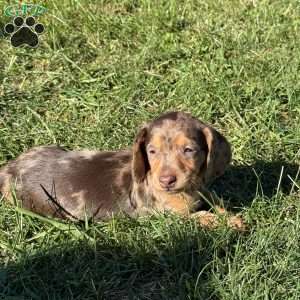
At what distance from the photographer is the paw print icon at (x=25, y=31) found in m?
7.82

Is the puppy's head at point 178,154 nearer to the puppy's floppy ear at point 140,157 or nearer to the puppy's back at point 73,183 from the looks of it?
the puppy's floppy ear at point 140,157

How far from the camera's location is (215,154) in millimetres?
5250

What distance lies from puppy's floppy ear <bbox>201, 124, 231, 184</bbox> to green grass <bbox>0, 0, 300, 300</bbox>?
1.21 ft

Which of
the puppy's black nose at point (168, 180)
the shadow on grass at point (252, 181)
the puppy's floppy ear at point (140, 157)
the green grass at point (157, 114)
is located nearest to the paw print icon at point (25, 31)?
the green grass at point (157, 114)

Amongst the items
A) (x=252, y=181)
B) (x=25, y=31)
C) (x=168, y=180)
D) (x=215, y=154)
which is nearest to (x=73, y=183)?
(x=168, y=180)

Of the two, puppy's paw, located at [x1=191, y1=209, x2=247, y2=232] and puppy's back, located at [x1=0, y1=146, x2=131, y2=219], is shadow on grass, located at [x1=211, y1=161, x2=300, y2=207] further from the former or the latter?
puppy's back, located at [x1=0, y1=146, x2=131, y2=219]

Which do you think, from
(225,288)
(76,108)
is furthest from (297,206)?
(76,108)

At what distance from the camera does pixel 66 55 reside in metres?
7.57

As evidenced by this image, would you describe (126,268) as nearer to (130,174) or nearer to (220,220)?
(220,220)

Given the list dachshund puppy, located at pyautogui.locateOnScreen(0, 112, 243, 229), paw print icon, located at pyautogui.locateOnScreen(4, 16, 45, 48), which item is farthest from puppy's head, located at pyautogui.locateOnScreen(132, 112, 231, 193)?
paw print icon, located at pyautogui.locateOnScreen(4, 16, 45, 48)

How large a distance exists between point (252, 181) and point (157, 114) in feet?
4.28

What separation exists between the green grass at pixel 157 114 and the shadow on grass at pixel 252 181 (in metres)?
0.01

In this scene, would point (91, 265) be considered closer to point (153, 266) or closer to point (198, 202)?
point (153, 266)

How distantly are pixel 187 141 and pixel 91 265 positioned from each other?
1.15 meters
